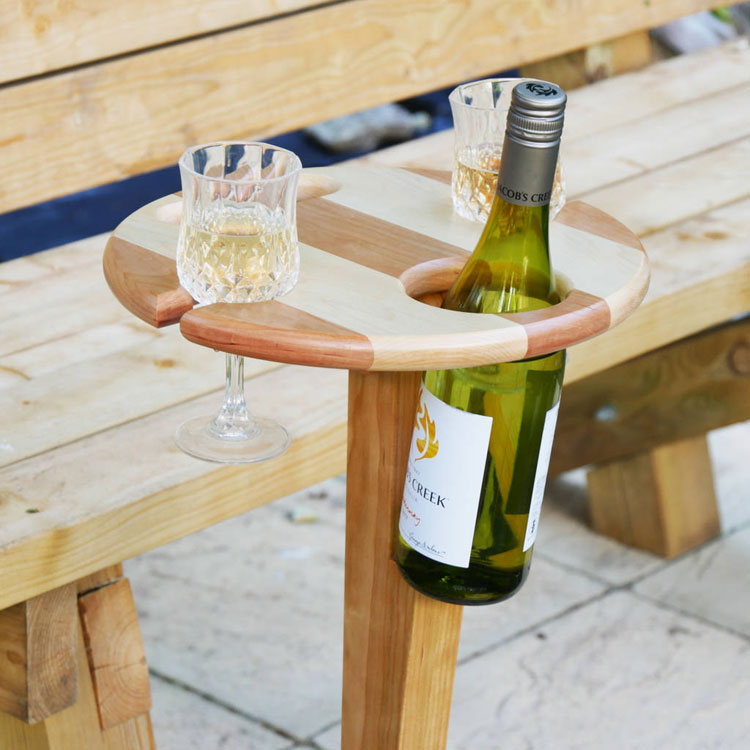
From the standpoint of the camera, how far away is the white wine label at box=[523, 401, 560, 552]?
43.6 inches

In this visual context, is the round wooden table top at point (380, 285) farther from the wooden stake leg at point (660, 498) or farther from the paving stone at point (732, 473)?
the paving stone at point (732, 473)

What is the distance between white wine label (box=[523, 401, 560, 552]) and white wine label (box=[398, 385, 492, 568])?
0.21 feet

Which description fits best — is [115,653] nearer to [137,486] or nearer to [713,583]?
[137,486]

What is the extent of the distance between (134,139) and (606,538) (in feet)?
3.80

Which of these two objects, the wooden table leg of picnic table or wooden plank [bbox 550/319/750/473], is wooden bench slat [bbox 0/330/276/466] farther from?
wooden plank [bbox 550/319/750/473]

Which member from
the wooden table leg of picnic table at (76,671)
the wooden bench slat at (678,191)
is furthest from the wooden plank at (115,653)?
the wooden bench slat at (678,191)

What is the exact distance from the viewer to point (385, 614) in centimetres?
123

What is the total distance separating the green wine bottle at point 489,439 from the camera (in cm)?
108

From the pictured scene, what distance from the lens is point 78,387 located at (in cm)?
148

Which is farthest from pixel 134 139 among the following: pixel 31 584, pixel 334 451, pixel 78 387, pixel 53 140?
pixel 31 584

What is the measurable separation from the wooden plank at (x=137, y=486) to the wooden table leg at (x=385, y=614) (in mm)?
190

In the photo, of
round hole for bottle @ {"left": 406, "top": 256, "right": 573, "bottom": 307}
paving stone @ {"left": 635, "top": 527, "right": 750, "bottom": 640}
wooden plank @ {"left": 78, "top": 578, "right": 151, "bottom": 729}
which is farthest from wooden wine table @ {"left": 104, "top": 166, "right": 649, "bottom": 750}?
paving stone @ {"left": 635, "top": 527, "right": 750, "bottom": 640}

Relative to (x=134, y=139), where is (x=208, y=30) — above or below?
above

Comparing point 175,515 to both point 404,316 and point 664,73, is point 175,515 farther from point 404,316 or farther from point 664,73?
point 664,73
